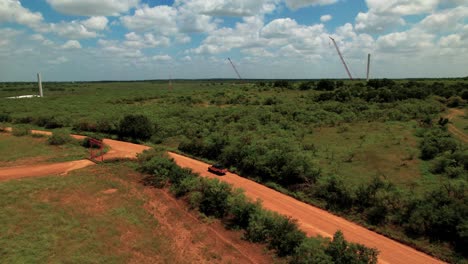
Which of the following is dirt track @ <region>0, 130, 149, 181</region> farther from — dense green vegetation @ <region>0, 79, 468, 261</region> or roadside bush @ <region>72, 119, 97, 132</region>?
roadside bush @ <region>72, 119, 97, 132</region>

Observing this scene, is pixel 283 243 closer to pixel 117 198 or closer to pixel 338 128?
pixel 117 198

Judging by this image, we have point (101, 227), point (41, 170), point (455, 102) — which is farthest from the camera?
point (455, 102)

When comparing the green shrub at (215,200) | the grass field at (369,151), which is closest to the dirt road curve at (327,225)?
the green shrub at (215,200)

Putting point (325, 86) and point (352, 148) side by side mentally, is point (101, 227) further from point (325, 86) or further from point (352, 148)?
point (325, 86)

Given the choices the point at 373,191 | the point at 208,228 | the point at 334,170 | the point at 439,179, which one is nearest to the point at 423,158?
the point at 439,179

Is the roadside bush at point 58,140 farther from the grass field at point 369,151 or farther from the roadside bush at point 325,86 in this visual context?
the roadside bush at point 325,86

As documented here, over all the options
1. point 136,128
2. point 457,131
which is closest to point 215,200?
point 136,128
